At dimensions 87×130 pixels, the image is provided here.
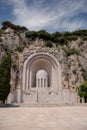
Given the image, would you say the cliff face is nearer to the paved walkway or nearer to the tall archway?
the tall archway

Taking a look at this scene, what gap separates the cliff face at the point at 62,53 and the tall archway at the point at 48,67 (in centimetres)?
101

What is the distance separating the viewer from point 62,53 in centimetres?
3772

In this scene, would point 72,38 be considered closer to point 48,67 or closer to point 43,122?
point 48,67

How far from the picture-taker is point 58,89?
3369 cm

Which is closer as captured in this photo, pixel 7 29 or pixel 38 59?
pixel 38 59

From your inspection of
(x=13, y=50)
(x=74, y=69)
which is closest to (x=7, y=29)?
(x=13, y=50)

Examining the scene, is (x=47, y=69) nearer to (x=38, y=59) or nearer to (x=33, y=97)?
(x=38, y=59)

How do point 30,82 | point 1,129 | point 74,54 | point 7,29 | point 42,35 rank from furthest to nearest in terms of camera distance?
point 42,35, point 7,29, point 74,54, point 30,82, point 1,129

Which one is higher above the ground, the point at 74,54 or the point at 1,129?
the point at 74,54

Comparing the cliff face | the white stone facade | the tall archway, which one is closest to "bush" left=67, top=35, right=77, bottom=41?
the cliff face

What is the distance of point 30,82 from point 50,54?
6.97m

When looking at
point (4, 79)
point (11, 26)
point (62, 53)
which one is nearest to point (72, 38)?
→ point (62, 53)

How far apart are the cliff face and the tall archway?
1.01 metres

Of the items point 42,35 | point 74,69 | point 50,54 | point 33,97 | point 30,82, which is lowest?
point 33,97
